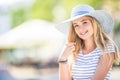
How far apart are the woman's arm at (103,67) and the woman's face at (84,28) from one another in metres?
0.18

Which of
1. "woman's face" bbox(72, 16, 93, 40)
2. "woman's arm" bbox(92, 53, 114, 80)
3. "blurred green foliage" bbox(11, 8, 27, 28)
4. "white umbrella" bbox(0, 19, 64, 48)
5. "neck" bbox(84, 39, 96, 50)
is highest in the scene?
"blurred green foliage" bbox(11, 8, 27, 28)

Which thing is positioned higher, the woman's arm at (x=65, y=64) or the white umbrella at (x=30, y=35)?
the white umbrella at (x=30, y=35)

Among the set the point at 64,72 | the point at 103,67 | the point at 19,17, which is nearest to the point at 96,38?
the point at 103,67

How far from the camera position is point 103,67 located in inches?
69.9

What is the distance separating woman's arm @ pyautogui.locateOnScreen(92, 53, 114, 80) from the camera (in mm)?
1771

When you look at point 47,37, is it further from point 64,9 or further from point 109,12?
point 109,12

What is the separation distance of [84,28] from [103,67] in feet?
0.91

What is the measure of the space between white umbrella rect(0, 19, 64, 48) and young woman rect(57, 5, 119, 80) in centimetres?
19

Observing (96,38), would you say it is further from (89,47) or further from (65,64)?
(65,64)

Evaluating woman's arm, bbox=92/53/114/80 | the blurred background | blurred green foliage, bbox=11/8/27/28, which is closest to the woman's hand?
the blurred background

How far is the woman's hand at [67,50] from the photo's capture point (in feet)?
6.47

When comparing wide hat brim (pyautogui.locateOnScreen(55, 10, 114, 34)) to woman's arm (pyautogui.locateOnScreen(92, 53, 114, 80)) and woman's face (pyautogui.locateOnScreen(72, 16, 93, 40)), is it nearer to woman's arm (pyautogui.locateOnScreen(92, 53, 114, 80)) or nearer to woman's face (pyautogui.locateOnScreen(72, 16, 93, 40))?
woman's face (pyautogui.locateOnScreen(72, 16, 93, 40))

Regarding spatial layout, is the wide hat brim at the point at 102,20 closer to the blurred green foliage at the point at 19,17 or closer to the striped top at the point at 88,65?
the striped top at the point at 88,65

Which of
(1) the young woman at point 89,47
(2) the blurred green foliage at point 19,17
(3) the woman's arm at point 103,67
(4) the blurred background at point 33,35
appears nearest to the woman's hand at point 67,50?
(1) the young woman at point 89,47
